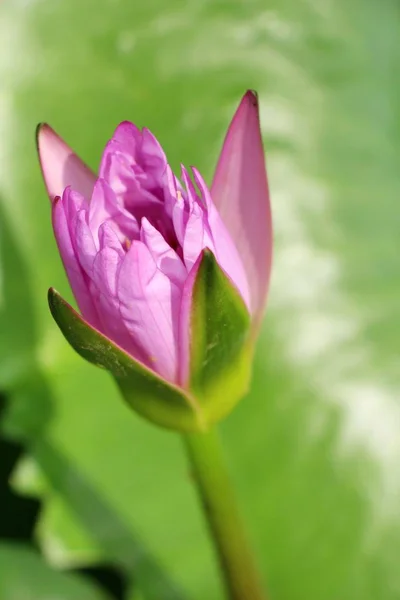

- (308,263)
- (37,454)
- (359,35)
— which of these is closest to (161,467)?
(37,454)

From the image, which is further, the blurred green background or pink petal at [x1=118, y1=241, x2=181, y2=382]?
the blurred green background

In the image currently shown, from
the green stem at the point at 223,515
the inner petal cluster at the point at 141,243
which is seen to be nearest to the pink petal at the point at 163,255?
the inner petal cluster at the point at 141,243

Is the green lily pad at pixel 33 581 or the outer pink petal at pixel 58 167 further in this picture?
the green lily pad at pixel 33 581

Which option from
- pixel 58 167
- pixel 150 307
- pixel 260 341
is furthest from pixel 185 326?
pixel 260 341

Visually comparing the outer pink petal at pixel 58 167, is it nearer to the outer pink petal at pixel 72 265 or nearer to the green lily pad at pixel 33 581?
the outer pink petal at pixel 72 265

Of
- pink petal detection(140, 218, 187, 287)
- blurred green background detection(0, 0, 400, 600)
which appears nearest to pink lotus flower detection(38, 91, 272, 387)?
pink petal detection(140, 218, 187, 287)

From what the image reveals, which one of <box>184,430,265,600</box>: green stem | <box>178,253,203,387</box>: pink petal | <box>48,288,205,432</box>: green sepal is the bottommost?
<box>184,430,265,600</box>: green stem

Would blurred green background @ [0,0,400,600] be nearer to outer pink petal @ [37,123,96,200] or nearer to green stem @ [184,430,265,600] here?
green stem @ [184,430,265,600]
